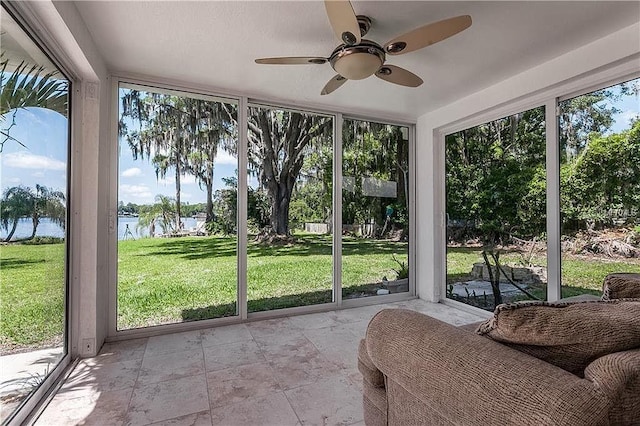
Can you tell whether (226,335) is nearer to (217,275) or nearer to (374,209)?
(217,275)

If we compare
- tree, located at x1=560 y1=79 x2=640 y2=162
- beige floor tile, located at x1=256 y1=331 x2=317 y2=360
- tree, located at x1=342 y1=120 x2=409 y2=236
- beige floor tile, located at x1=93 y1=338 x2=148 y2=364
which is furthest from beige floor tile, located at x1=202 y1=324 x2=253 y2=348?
tree, located at x1=560 y1=79 x2=640 y2=162

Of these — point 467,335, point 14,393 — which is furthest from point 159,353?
point 467,335

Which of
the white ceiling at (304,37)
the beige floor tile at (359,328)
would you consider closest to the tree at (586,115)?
the white ceiling at (304,37)

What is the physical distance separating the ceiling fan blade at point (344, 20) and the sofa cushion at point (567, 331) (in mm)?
1433

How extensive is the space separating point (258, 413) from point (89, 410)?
3.06 feet

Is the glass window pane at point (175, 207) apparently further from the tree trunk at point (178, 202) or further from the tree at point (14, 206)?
the tree at point (14, 206)

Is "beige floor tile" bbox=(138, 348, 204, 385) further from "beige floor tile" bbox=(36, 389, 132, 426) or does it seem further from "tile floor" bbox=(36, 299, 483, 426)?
"beige floor tile" bbox=(36, 389, 132, 426)

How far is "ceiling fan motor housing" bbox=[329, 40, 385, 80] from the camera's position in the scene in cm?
195

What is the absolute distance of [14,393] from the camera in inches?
64.9

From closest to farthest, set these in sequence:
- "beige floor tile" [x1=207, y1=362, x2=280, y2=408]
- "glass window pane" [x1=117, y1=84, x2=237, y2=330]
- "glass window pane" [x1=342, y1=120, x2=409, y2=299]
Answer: "beige floor tile" [x1=207, y1=362, x2=280, y2=408] < "glass window pane" [x1=117, y1=84, x2=237, y2=330] < "glass window pane" [x1=342, y1=120, x2=409, y2=299]

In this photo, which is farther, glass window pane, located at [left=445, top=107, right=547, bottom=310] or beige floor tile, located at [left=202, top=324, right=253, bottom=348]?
glass window pane, located at [left=445, top=107, right=547, bottom=310]

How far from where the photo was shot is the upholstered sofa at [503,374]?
28.0 inches

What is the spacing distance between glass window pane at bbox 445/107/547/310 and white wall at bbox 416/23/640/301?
0.35 ft

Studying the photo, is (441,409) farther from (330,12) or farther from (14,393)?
(14,393)
